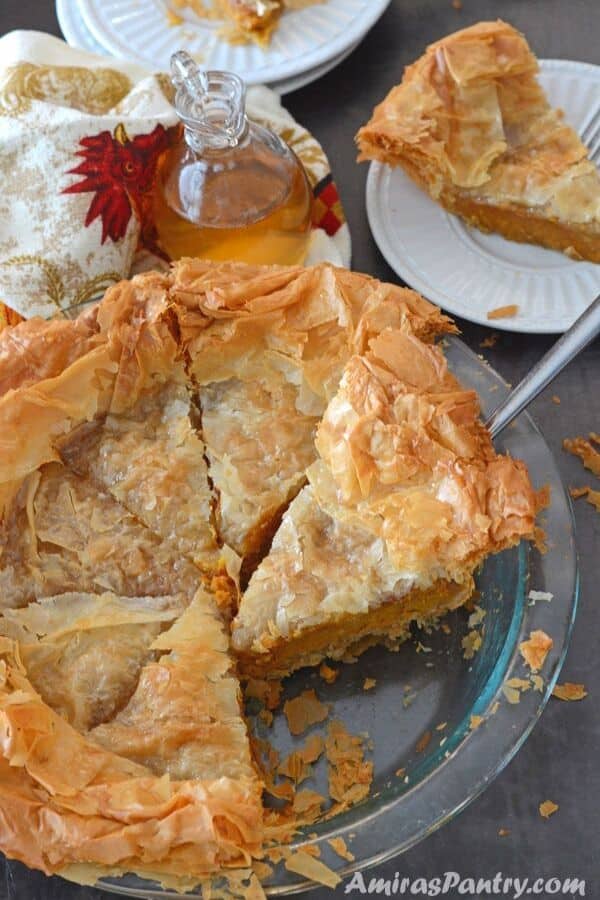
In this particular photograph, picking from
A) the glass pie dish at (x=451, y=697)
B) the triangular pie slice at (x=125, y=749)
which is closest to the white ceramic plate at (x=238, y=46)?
the glass pie dish at (x=451, y=697)

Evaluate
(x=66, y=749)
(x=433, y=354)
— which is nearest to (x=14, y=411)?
(x=66, y=749)

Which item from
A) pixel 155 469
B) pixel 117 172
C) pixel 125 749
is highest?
pixel 117 172

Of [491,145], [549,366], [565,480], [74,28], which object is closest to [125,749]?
[549,366]

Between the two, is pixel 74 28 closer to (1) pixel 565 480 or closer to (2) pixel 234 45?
(2) pixel 234 45

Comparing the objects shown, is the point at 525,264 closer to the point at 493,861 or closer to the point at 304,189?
the point at 304,189

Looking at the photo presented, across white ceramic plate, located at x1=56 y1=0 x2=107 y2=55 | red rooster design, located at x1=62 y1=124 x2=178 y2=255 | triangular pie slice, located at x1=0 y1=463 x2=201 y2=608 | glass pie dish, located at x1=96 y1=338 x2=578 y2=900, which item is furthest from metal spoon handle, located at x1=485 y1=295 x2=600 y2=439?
white ceramic plate, located at x1=56 y1=0 x2=107 y2=55

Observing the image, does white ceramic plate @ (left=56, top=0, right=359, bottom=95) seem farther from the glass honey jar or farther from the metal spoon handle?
the metal spoon handle
